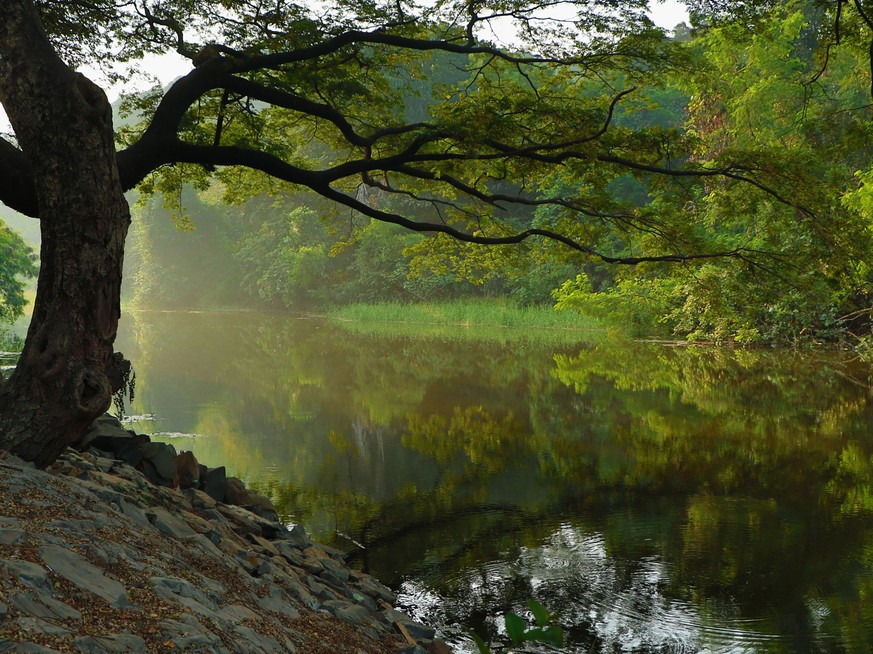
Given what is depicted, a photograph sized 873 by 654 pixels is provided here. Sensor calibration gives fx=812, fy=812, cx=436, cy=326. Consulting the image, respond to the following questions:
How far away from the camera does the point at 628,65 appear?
32.9 feet

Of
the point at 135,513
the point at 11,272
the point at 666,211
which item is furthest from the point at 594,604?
the point at 11,272

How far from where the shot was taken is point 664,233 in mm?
10203

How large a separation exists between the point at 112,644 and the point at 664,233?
8.63 m

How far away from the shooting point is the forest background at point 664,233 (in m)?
9.80

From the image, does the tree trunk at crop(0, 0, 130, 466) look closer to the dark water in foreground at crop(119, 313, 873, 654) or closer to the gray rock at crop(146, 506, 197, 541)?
the gray rock at crop(146, 506, 197, 541)

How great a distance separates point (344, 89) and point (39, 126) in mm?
6114

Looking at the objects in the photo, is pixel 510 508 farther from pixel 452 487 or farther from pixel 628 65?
pixel 628 65

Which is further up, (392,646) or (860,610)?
(860,610)

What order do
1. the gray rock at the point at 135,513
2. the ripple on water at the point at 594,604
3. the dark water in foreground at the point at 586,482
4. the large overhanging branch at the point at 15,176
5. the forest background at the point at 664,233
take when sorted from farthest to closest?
the forest background at the point at 664,233 < the large overhanging branch at the point at 15,176 < the dark water in foreground at the point at 586,482 < the ripple on water at the point at 594,604 < the gray rock at the point at 135,513

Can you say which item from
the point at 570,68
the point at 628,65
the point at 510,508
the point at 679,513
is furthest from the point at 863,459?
the point at 570,68

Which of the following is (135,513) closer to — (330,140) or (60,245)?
(60,245)

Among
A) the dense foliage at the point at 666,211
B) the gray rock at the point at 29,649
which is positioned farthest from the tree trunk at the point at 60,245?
the dense foliage at the point at 666,211

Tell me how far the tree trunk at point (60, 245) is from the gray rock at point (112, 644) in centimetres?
245

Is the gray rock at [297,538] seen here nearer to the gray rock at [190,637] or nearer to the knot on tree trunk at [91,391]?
the knot on tree trunk at [91,391]
